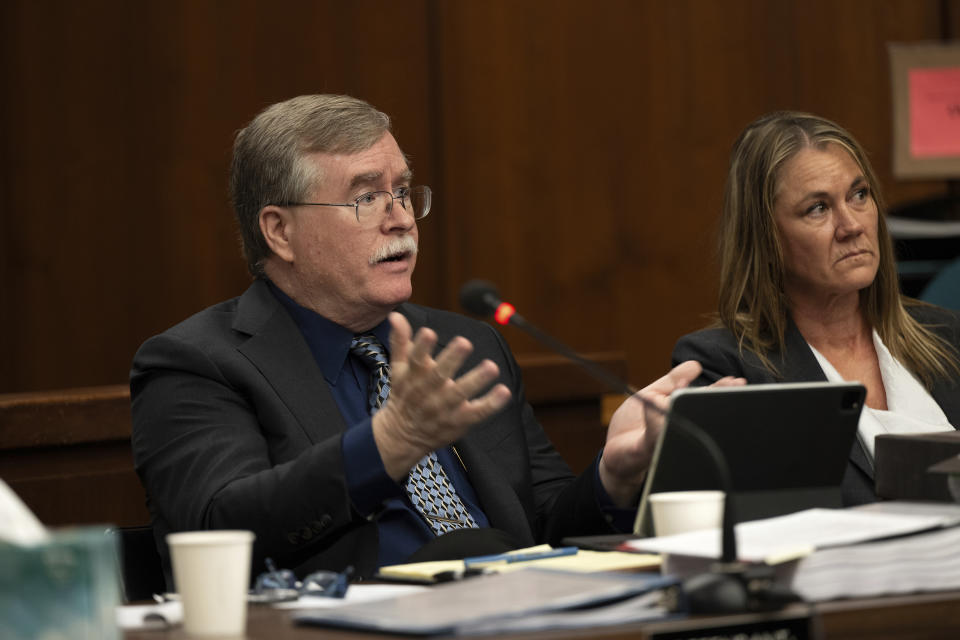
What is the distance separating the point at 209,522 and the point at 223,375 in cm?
28

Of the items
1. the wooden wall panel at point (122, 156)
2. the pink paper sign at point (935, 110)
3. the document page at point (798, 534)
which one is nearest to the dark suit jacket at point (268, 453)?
the document page at point (798, 534)

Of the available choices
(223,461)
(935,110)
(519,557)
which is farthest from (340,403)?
(935,110)

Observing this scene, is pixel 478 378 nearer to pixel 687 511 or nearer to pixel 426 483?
pixel 687 511

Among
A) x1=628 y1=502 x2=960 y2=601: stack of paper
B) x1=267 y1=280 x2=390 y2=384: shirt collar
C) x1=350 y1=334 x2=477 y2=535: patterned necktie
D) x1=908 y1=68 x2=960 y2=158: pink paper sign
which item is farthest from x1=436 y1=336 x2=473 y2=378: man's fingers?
x1=908 y1=68 x2=960 y2=158: pink paper sign

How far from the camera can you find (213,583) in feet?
3.71

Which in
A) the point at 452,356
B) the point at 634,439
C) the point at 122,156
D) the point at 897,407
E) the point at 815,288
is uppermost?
the point at 122,156

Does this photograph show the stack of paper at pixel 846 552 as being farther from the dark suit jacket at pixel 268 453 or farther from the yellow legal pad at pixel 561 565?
the dark suit jacket at pixel 268 453

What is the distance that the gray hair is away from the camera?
215 centimetres

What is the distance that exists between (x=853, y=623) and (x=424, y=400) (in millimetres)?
613

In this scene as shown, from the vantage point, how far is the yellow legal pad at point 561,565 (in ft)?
4.38

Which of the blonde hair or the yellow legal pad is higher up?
the blonde hair

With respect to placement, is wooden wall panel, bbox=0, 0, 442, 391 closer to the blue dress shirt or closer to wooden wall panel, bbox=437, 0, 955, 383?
wooden wall panel, bbox=437, 0, 955, 383

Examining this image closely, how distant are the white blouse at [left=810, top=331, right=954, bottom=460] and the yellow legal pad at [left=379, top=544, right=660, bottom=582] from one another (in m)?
0.96

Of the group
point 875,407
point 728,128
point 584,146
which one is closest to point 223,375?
point 875,407
